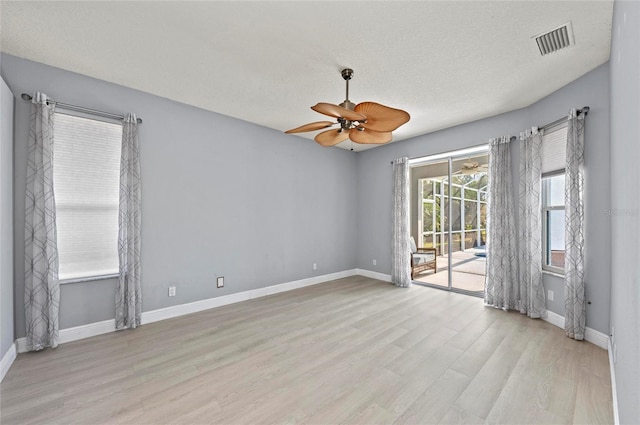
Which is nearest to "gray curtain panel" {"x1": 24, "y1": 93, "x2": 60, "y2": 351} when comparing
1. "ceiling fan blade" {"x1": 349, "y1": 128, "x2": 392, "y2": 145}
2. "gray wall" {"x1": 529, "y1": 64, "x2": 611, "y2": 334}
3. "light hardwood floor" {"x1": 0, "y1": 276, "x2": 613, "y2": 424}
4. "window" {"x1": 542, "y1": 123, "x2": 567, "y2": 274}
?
"light hardwood floor" {"x1": 0, "y1": 276, "x2": 613, "y2": 424}

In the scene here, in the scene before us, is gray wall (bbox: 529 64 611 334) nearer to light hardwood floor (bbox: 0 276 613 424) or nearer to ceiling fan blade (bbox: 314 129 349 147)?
light hardwood floor (bbox: 0 276 613 424)

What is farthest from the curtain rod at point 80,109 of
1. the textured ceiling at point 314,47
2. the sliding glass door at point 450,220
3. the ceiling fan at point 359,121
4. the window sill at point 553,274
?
the window sill at point 553,274

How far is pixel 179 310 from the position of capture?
11.7ft

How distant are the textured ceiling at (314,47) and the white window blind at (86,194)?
2.14 ft

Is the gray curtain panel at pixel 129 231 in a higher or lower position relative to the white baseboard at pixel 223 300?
higher

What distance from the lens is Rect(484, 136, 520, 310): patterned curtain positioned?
3.77 meters

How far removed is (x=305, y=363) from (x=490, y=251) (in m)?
3.20

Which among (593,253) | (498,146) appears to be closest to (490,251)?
(593,253)

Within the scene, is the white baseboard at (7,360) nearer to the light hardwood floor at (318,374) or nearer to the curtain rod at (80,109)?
the light hardwood floor at (318,374)

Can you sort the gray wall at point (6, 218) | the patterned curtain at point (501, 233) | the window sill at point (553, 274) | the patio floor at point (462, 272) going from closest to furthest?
the gray wall at point (6, 218) < the window sill at point (553, 274) < the patterned curtain at point (501, 233) < the patio floor at point (462, 272)

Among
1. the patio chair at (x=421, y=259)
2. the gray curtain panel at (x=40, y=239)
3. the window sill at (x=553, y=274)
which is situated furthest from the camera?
the patio chair at (x=421, y=259)

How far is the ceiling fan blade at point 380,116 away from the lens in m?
2.22

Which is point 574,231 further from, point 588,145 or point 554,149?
point 554,149

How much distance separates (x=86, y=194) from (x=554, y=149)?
5.61 m
